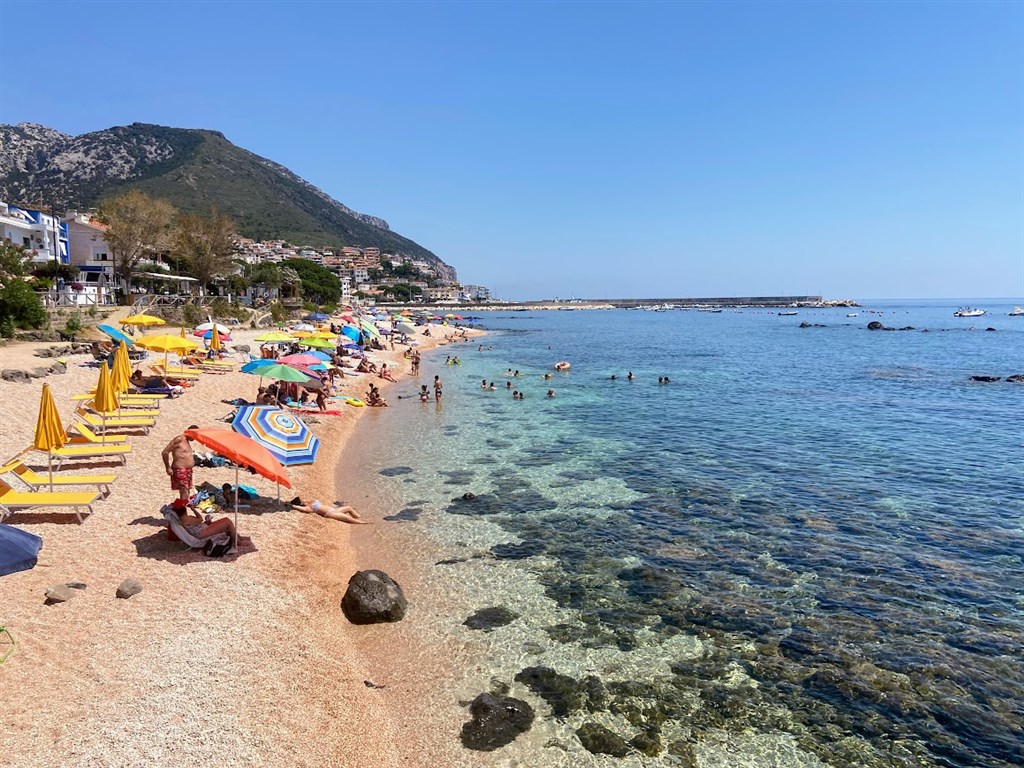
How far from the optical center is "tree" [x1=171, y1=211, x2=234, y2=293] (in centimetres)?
5528

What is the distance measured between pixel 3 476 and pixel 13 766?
8018 millimetres

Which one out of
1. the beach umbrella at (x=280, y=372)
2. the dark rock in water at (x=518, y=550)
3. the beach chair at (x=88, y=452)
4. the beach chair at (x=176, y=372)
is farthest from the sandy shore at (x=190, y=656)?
the beach chair at (x=176, y=372)

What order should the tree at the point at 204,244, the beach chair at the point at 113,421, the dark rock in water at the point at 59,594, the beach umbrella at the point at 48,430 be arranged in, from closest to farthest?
the dark rock in water at the point at 59,594
the beach umbrella at the point at 48,430
the beach chair at the point at 113,421
the tree at the point at 204,244

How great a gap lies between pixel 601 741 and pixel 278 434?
960 cm

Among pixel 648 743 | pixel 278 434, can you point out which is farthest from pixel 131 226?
pixel 648 743

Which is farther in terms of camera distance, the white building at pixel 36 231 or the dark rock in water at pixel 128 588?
the white building at pixel 36 231

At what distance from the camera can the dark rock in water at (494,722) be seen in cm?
658

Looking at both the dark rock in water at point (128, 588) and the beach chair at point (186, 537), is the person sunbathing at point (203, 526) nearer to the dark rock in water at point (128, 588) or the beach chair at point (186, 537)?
the beach chair at point (186, 537)

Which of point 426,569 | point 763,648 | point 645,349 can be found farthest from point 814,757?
point 645,349

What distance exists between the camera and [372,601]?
9.03 m

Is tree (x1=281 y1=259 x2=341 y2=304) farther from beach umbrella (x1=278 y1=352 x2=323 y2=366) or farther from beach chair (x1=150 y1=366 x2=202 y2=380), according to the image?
beach umbrella (x1=278 y1=352 x2=323 y2=366)

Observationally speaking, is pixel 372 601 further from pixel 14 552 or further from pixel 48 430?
pixel 48 430

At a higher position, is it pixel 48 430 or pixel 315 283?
pixel 315 283

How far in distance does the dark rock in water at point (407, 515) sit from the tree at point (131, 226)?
42.1m
